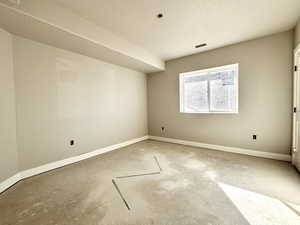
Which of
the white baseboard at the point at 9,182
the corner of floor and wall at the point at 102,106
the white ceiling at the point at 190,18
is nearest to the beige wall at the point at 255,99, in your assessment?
the corner of floor and wall at the point at 102,106

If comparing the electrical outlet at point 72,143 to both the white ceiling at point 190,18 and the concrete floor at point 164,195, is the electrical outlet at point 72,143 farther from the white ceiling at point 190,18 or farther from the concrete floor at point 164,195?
the white ceiling at point 190,18

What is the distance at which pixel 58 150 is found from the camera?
274 centimetres

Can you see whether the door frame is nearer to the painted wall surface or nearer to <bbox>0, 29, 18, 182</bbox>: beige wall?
the painted wall surface

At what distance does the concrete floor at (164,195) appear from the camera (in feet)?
4.64

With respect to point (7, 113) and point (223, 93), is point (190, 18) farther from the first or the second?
point (7, 113)

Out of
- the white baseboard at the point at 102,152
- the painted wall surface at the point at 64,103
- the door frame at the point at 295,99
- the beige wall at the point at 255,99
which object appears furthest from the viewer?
the beige wall at the point at 255,99

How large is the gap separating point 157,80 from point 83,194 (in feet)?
12.5

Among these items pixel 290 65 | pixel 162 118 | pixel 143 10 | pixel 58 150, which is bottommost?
pixel 58 150

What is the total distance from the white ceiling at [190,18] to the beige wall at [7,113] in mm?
1156

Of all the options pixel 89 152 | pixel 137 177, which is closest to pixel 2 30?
pixel 89 152

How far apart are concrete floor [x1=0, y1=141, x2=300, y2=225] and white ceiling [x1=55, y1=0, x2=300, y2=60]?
8.65 ft

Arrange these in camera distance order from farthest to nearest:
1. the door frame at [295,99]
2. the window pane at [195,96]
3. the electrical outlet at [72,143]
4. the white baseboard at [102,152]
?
the window pane at [195,96] → the electrical outlet at [72,143] → the door frame at [295,99] → the white baseboard at [102,152]

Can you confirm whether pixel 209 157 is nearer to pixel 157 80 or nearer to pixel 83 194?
pixel 83 194

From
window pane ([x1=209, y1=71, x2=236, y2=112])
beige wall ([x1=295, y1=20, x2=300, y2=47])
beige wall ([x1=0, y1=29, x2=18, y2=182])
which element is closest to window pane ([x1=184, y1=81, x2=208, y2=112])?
window pane ([x1=209, y1=71, x2=236, y2=112])
